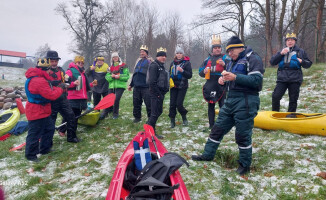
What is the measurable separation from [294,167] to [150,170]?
2.52 m

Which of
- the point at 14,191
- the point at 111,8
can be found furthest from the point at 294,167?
the point at 111,8

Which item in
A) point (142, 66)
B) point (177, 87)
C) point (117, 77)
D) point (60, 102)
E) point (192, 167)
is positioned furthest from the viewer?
point (117, 77)

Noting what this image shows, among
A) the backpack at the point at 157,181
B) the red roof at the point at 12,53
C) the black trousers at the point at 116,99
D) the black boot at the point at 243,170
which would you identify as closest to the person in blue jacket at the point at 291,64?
the black boot at the point at 243,170

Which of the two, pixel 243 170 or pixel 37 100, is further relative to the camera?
pixel 37 100

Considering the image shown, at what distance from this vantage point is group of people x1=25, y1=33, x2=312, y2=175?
10.5 feet

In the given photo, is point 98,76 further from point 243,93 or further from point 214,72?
point 243,93

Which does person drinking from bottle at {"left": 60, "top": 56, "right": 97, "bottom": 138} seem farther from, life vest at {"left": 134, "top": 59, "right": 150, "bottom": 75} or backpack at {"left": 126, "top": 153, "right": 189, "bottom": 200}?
backpack at {"left": 126, "top": 153, "right": 189, "bottom": 200}

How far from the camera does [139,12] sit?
27.9m

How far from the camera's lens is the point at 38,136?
4.21 metres

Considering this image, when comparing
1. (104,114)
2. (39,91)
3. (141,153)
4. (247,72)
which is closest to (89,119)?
(104,114)

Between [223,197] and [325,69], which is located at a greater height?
[325,69]

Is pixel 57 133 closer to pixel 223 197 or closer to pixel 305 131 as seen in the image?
pixel 223 197

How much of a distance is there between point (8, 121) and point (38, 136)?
146 inches

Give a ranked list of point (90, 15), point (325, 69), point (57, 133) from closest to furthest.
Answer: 1. point (57, 133)
2. point (325, 69)
3. point (90, 15)
